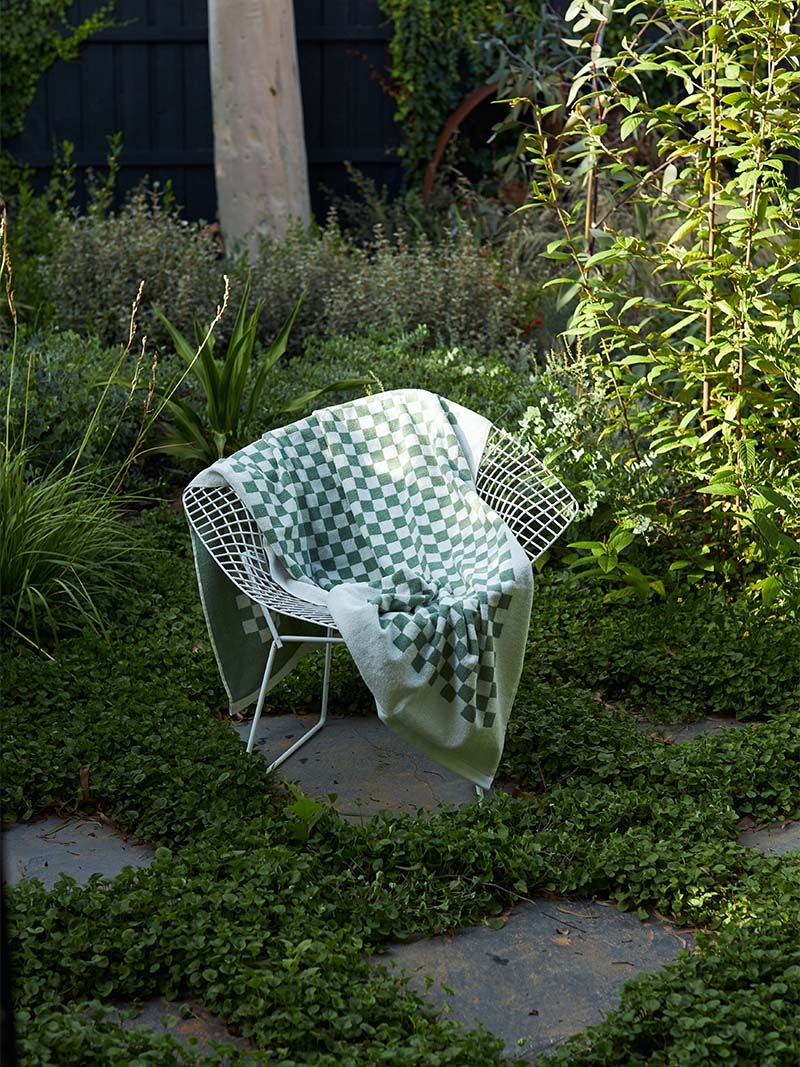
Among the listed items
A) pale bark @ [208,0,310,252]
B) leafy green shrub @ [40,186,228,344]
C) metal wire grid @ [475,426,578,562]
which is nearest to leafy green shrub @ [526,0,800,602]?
metal wire grid @ [475,426,578,562]

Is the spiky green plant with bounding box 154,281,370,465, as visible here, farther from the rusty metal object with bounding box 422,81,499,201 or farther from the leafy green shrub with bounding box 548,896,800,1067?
the rusty metal object with bounding box 422,81,499,201

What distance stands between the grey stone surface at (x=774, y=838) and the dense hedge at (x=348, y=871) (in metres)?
0.05

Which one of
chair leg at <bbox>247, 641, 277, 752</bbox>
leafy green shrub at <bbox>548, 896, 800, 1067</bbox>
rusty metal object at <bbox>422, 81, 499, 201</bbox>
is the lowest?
leafy green shrub at <bbox>548, 896, 800, 1067</bbox>

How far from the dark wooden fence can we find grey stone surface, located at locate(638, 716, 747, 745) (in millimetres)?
6061

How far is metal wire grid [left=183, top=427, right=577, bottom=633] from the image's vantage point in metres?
3.35

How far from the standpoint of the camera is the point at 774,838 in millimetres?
3105

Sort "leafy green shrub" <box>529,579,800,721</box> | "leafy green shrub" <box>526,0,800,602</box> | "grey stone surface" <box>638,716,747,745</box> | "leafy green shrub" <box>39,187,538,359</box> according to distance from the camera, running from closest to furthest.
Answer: "grey stone surface" <box>638,716,747,745</box> < "leafy green shrub" <box>529,579,800,721</box> < "leafy green shrub" <box>526,0,800,602</box> < "leafy green shrub" <box>39,187,538,359</box>

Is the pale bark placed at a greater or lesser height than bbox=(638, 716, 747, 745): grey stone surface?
greater

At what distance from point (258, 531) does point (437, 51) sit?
6.04 meters

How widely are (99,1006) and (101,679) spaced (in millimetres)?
1679

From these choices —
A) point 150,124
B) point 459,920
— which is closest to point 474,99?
Answer: point 150,124

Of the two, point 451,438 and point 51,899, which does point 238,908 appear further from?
point 451,438

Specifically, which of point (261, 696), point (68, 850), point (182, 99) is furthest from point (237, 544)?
point (182, 99)

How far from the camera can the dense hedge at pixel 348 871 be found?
7.50 feet
